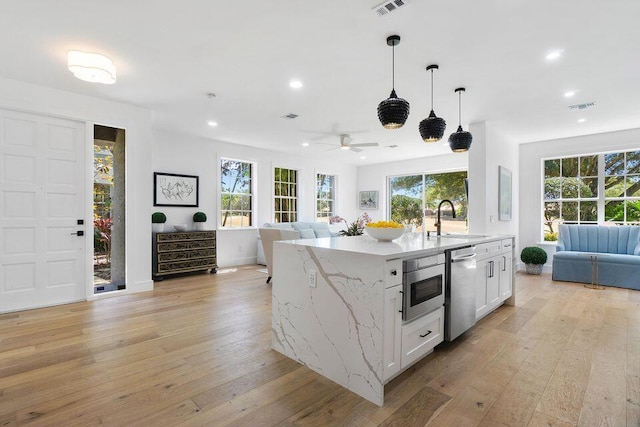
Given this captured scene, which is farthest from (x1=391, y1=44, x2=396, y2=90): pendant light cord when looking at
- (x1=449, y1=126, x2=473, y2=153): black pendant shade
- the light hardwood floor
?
the light hardwood floor

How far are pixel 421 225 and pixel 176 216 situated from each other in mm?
6097

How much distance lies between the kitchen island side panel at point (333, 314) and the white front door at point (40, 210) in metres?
3.13

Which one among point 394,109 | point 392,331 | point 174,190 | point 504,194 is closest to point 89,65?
point 394,109

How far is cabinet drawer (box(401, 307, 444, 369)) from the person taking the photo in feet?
6.98

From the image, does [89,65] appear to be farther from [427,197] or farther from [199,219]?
[427,197]

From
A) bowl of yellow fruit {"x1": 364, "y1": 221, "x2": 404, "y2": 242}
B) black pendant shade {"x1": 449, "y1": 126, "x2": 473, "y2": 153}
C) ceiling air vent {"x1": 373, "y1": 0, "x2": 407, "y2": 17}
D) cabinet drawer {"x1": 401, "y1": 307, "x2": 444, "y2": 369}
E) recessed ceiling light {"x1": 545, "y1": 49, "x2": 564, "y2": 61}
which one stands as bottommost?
cabinet drawer {"x1": 401, "y1": 307, "x2": 444, "y2": 369}

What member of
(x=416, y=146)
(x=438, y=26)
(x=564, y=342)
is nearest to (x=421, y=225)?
(x=416, y=146)

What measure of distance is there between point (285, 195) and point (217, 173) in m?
1.89

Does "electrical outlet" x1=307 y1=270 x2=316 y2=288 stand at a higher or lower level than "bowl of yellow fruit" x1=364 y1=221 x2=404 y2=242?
lower

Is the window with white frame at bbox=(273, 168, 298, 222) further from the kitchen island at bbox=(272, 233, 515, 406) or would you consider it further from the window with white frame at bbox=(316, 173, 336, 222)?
the kitchen island at bbox=(272, 233, 515, 406)

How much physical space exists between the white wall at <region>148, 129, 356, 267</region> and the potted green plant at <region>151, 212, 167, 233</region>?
1.17 ft

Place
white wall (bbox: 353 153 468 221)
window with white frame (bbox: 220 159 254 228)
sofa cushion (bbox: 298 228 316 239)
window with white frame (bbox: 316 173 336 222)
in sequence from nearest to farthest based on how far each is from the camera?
sofa cushion (bbox: 298 228 316 239) → window with white frame (bbox: 220 159 254 228) → white wall (bbox: 353 153 468 221) → window with white frame (bbox: 316 173 336 222)

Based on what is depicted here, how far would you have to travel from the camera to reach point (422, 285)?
2.24 meters

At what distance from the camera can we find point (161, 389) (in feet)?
6.72
